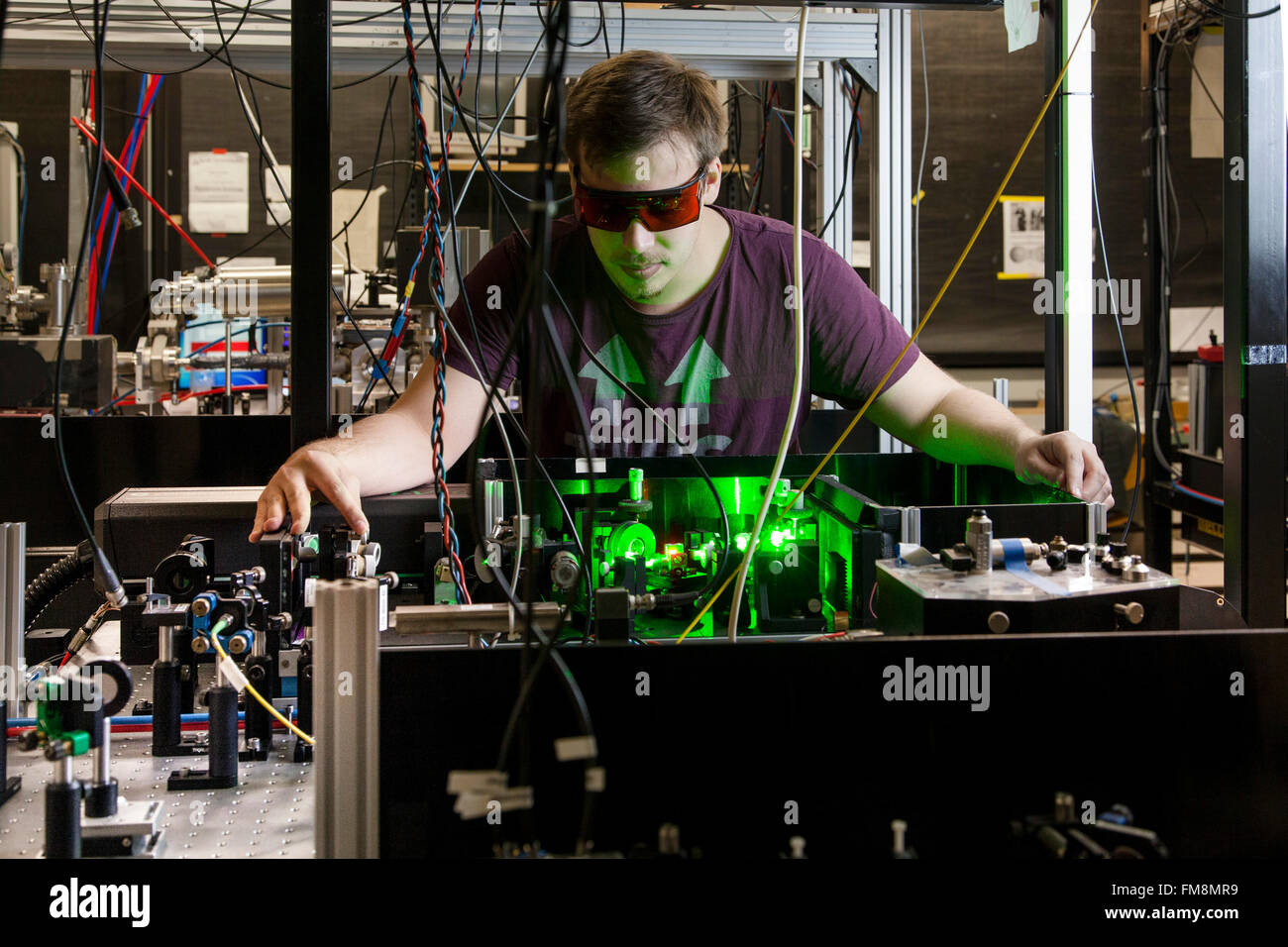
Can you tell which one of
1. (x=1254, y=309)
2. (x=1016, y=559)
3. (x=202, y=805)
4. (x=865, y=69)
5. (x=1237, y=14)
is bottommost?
(x=202, y=805)

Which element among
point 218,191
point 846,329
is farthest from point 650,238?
point 218,191

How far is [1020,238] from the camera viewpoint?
15.5 ft

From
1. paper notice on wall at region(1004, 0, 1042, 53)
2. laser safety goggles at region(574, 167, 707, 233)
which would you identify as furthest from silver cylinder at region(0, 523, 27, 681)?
paper notice on wall at region(1004, 0, 1042, 53)

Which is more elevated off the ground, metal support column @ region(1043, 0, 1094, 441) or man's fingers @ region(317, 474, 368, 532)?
metal support column @ region(1043, 0, 1094, 441)

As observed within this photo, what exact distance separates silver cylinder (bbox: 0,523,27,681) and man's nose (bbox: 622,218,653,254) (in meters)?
0.97

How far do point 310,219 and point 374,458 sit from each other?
499 mm

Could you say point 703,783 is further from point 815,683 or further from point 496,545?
point 496,545

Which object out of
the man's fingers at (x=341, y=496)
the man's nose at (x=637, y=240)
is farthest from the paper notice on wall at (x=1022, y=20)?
the man's fingers at (x=341, y=496)

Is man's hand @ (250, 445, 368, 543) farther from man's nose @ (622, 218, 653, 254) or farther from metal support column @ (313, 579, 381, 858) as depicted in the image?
man's nose @ (622, 218, 653, 254)

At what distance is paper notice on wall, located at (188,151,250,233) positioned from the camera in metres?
4.32

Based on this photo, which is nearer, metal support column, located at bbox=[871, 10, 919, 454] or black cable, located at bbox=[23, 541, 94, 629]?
black cable, located at bbox=[23, 541, 94, 629]

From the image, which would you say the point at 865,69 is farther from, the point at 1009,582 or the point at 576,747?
the point at 576,747
